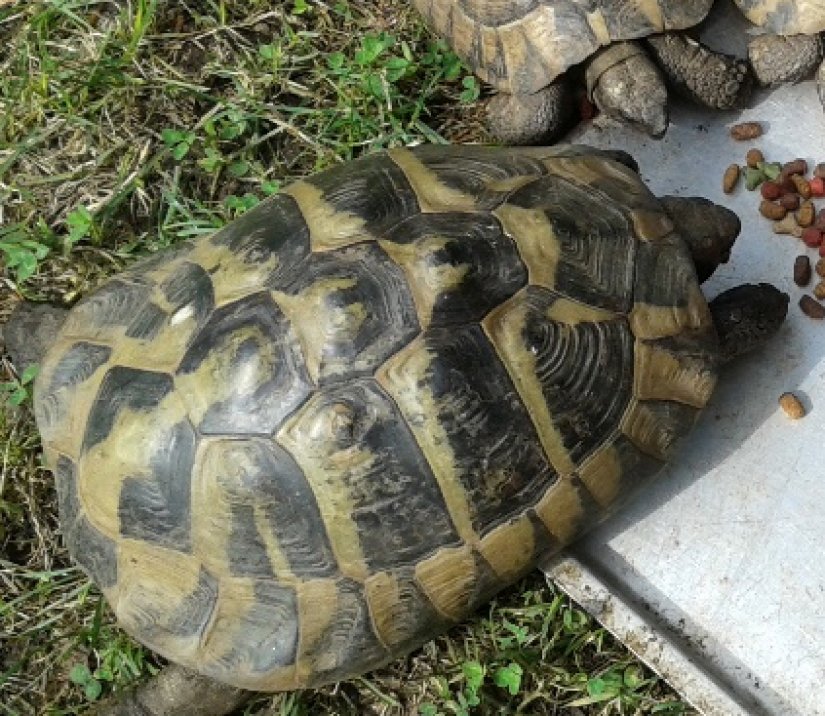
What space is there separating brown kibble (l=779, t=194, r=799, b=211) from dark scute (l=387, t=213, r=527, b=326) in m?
1.17

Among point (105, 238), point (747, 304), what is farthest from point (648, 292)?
point (105, 238)

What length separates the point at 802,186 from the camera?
3695mm

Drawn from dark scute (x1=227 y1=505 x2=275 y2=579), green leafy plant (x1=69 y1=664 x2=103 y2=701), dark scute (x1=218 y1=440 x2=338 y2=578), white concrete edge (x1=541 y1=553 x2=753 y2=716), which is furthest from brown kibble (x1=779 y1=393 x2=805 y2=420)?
green leafy plant (x1=69 y1=664 x2=103 y2=701)

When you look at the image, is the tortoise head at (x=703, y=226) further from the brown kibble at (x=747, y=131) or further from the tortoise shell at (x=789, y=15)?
the tortoise shell at (x=789, y=15)

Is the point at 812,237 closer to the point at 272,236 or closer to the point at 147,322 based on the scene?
the point at 272,236

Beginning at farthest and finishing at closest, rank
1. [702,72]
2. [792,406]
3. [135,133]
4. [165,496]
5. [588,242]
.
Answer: [135,133] → [702,72] → [792,406] → [588,242] → [165,496]

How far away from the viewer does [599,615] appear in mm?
3316

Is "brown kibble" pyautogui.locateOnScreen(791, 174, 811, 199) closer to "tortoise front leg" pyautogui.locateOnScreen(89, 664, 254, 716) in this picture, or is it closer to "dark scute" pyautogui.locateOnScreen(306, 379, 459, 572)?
"dark scute" pyautogui.locateOnScreen(306, 379, 459, 572)

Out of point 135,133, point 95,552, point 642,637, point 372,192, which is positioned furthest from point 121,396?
point 642,637

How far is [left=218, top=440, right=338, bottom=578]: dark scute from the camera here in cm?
282

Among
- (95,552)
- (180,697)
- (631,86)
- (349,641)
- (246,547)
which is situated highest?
(631,86)

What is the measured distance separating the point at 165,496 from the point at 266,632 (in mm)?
423

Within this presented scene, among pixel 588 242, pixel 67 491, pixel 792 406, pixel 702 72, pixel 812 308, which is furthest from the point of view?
pixel 702 72

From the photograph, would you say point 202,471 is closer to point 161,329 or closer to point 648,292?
point 161,329
